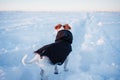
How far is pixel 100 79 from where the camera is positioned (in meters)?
4.53

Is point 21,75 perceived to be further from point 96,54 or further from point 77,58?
point 96,54

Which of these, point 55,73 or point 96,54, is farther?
point 96,54

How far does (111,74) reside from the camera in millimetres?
4906

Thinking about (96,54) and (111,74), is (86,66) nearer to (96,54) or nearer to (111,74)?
(111,74)

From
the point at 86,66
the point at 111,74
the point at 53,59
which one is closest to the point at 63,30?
the point at 53,59

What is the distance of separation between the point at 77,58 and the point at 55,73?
5.49 feet

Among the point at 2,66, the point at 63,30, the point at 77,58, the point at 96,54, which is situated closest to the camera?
the point at 63,30

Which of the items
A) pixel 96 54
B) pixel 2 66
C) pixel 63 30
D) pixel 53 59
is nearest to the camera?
pixel 53 59

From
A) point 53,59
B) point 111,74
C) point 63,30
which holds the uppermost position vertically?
point 63,30

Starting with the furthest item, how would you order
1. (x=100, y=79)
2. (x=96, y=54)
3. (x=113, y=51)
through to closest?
(x=113, y=51), (x=96, y=54), (x=100, y=79)

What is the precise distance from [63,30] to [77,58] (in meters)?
1.77

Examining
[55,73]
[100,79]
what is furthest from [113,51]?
[55,73]

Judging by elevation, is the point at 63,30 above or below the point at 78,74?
above

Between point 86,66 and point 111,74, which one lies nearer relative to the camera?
point 111,74
